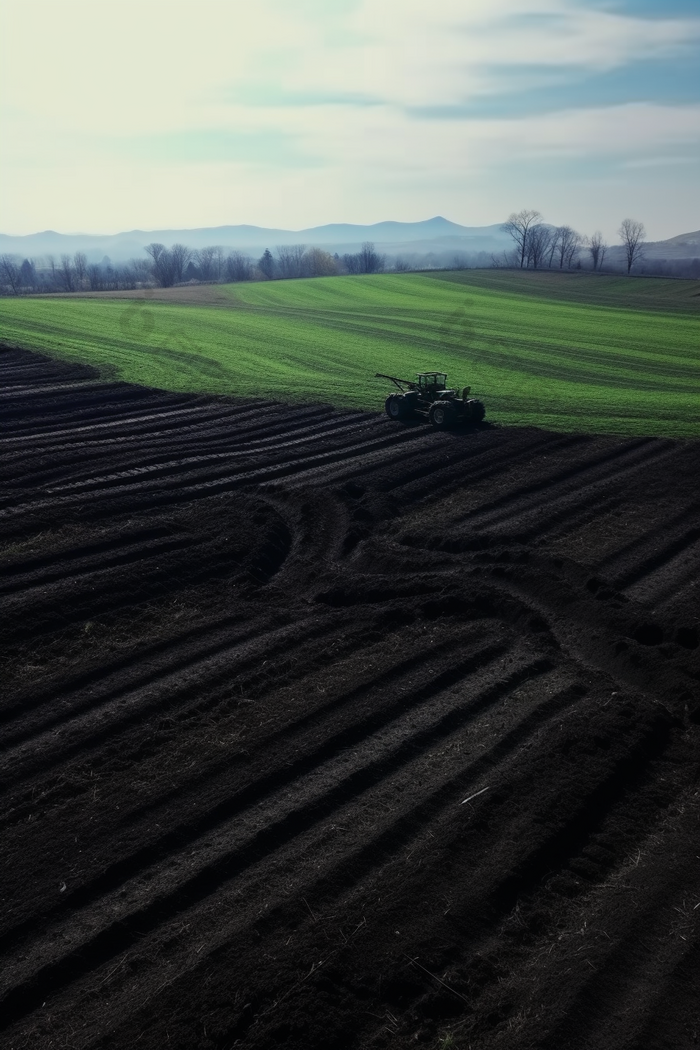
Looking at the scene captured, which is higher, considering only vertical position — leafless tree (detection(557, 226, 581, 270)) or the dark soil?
leafless tree (detection(557, 226, 581, 270))

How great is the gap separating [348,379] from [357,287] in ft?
178

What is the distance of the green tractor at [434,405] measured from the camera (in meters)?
29.6

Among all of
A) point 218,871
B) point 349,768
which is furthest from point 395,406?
point 218,871

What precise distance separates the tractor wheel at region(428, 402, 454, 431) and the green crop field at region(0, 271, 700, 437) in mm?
2628

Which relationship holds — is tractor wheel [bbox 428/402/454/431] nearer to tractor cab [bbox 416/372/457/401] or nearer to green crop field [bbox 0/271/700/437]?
tractor cab [bbox 416/372/457/401]

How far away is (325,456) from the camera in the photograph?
2675 centimetres

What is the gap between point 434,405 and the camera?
97.9 feet

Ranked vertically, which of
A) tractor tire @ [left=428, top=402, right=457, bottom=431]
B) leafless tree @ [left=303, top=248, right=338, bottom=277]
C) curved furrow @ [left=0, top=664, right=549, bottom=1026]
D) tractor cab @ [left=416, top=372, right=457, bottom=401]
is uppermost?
leafless tree @ [left=303, top=248, right=338, bottom=277]

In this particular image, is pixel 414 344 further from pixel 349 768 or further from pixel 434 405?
pixel 349 768

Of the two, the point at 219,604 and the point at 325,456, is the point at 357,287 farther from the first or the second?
the point at 219,604

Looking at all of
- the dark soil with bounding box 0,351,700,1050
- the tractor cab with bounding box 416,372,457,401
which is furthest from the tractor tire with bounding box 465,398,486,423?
the dark soil with bounding box 0,351,700,1050

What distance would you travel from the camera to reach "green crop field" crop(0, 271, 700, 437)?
35.5m

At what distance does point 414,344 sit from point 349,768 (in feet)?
136

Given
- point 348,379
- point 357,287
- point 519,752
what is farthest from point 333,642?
point 357,287
